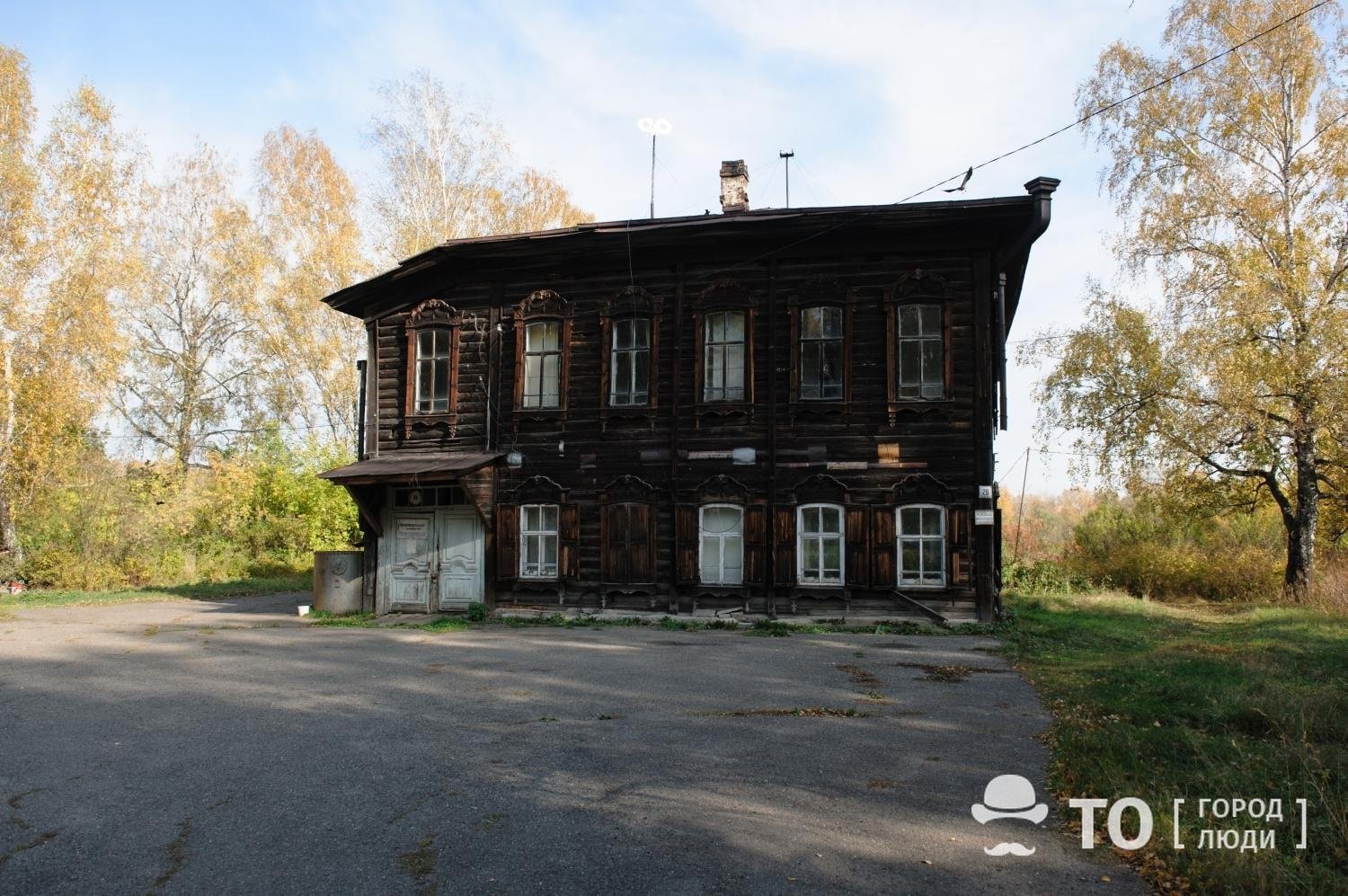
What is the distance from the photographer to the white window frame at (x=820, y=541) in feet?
50.3

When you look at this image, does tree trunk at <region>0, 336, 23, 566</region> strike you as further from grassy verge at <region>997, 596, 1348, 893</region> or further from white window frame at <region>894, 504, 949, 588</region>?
grassy verge at <region>997, 596, 1348, 893</region>

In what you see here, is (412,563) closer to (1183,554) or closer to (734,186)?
(734,186)

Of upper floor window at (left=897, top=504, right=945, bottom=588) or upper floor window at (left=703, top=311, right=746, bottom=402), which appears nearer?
upper floor window at (left=897, top=504, right=945, bottom=588)

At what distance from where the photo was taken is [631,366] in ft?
54.9

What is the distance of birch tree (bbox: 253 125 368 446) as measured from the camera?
30.0m

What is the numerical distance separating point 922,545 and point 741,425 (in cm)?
382

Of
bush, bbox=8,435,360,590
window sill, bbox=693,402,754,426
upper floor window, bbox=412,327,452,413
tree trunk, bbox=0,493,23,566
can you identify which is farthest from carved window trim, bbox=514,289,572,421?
tree trunk, bbox=0,493,23,566

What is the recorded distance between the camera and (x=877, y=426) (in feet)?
50.3

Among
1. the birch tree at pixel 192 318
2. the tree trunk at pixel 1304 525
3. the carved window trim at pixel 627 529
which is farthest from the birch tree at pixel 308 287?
the tree trunk at pixel 1304 525

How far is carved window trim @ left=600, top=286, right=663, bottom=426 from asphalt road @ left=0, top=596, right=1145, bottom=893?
5.90m

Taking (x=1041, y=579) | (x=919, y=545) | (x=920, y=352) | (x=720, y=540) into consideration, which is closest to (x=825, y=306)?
(x=920, y=352)

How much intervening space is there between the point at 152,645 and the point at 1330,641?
1684cm

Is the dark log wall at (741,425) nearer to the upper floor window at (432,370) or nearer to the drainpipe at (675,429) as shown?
the drainpipe at (675,429)

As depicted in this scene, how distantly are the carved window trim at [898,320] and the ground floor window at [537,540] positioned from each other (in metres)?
6.75
